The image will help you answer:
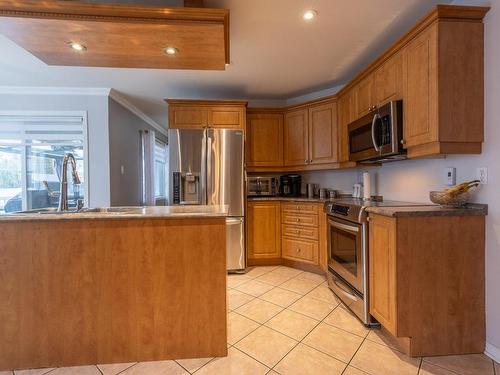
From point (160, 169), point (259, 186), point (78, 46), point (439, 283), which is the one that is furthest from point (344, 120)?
point (160, 169)

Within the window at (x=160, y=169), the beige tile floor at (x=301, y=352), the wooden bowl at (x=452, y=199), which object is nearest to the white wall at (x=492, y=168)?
the wooden bowl at (x=452, y=199)

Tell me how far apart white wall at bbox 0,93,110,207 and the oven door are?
3.11 m

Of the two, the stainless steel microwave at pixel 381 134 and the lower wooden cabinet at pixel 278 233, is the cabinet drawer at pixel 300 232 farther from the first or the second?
the stainless steel microwave at pixel 381 134

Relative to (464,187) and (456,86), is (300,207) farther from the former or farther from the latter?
(456,86)

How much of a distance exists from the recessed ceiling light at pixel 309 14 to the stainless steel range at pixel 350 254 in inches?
62.3

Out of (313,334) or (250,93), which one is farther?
(250,93)

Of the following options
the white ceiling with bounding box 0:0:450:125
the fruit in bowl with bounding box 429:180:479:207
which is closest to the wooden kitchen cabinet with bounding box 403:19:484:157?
the fruit in bowl with bounding box 429:180:479:207

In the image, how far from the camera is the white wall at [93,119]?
347 centimetres

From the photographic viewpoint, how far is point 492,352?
1.57m

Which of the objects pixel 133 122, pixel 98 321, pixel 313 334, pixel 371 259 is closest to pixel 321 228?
pixel 371 259

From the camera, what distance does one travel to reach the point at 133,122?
4.48 meters

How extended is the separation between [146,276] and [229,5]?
79.5 inches

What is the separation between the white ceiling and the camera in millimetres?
1925

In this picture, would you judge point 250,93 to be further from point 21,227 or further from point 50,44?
point 21,227
